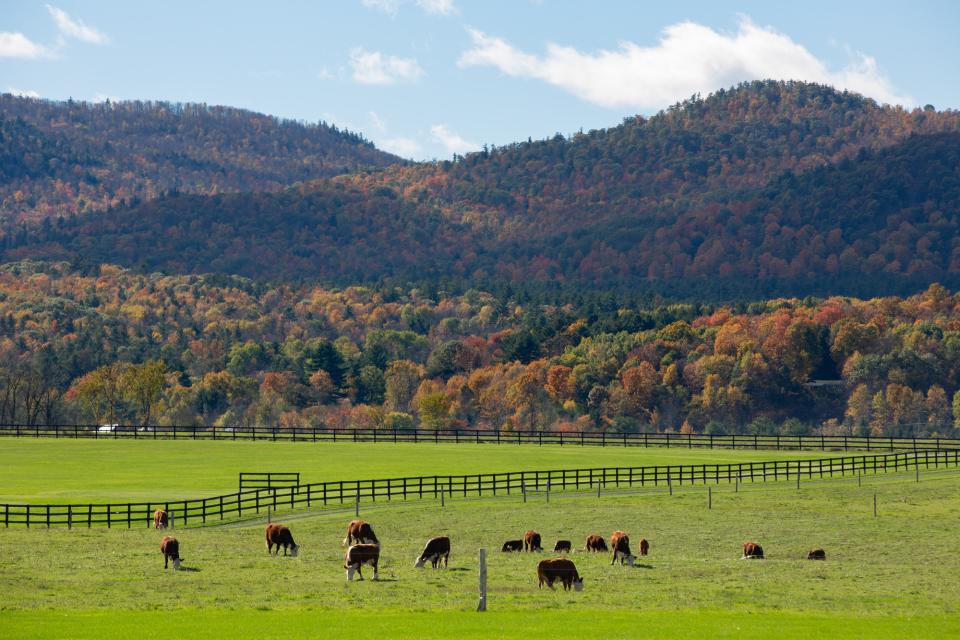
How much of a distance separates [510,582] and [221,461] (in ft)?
153

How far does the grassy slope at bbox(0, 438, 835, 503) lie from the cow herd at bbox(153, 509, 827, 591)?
19328 millimetres

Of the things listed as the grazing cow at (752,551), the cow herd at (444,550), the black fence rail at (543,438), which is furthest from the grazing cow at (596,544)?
the black fence rail at (543,438)

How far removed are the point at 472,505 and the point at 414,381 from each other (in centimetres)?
12191

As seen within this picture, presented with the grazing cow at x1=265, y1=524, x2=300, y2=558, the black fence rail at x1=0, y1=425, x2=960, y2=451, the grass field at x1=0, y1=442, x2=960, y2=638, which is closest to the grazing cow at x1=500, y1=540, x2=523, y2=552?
the grass field at x1=0, y1=442, x2=960, y2=638

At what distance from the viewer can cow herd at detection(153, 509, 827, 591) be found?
1128 inches

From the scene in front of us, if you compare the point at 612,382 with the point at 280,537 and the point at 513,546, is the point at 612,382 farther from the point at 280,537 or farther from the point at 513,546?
the point at 280,537

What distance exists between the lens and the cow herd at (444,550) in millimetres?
28641

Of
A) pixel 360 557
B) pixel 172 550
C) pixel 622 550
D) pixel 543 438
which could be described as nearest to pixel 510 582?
pixel 360 557

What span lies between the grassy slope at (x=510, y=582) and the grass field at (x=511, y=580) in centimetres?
6

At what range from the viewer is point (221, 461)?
74062 mm

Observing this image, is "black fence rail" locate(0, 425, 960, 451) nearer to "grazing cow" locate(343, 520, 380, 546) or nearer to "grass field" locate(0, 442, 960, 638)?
"grass field" locate(0, 442, 960, 638)

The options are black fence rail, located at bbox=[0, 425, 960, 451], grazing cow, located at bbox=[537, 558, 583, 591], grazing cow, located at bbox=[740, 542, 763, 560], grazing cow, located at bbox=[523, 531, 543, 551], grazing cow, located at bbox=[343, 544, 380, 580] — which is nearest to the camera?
grazing cow, located at bbox=[537, 558, 583, 591]

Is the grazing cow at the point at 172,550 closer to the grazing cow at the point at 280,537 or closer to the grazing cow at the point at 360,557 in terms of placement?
the grazing cow at the point at 280,537

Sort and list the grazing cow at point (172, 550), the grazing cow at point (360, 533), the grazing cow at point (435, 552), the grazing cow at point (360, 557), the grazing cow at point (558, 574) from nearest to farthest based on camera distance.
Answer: the grazing cow at point (558, 574)
the grazing cow at point (360, 557)
the grazing cow at point (172, 550)
the grazing cow at point (435, 552)
the grazing cow at point (360, 533)
